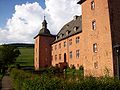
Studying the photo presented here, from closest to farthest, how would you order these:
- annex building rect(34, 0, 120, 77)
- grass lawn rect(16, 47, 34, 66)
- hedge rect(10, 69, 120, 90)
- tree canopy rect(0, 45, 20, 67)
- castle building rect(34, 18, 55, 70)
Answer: hedge rect(10, 69, 120, 90) < annex building rect(34, 0, 120, 77) < castle building rect(34, 18, 55, 70) < tree canopy rect(0, 45, 20, 67) < grass lawn rect(16, 47, 34, 66)

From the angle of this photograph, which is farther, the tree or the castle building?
the tree

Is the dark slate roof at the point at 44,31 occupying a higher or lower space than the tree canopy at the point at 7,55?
higher

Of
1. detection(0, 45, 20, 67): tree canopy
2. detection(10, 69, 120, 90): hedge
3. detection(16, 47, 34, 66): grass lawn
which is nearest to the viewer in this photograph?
detection(10, 69, 120, 90): hedge

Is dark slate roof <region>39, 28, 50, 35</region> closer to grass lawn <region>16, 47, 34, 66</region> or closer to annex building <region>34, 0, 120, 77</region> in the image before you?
grass lawn <region>16, 47, 34, 66</region>

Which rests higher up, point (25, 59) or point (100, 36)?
point (100, 36)

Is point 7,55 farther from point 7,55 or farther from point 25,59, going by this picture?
point 25,59

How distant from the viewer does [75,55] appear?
152ft

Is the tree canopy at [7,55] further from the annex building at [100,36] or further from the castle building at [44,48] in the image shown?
the annex building at [100,36]

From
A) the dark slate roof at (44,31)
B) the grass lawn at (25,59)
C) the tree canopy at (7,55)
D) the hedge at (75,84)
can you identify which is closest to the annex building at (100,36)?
the hedge at (75,84)

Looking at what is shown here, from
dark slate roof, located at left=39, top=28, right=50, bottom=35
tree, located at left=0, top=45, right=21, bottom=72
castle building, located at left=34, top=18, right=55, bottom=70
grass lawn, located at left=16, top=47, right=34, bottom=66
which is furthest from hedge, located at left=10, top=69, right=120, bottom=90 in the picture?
grass lawn, located at left=16, top=47, right=34, bottom=66

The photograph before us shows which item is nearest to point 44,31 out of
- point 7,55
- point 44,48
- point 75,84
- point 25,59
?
point 44,48

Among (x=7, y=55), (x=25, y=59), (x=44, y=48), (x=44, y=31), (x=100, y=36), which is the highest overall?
(x=44, y=31)

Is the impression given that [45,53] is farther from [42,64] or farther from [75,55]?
[75,55]

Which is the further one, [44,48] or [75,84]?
[44,48]
